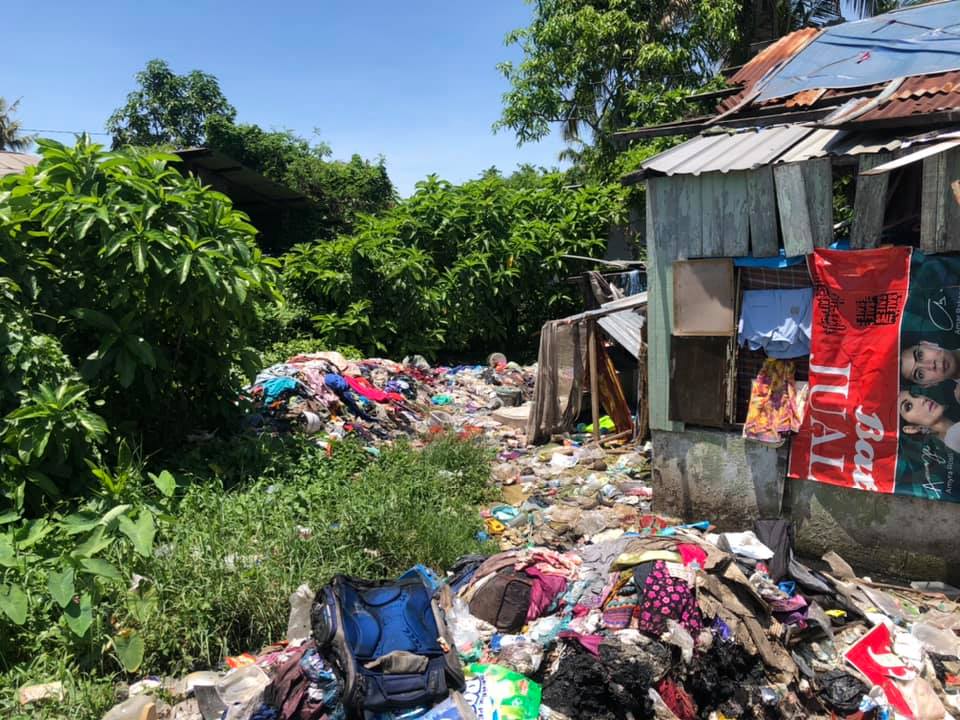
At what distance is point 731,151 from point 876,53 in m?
2.01

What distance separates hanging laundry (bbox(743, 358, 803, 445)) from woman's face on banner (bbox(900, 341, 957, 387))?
0.73 metres

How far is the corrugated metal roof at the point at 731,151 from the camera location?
16.9 feet

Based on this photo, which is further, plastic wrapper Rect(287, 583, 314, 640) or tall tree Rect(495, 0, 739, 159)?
tall tree Rect(495, 0, 739, 159)

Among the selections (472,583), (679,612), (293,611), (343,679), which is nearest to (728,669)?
(679,612)

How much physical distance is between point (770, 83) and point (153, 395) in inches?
232

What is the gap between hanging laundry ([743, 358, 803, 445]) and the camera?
516cm

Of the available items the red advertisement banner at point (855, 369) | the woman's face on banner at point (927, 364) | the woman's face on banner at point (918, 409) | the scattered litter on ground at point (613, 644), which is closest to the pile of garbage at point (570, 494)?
the scattered litter on ground at point (613, 644)

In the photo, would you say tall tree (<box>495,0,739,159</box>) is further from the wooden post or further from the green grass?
the green grass

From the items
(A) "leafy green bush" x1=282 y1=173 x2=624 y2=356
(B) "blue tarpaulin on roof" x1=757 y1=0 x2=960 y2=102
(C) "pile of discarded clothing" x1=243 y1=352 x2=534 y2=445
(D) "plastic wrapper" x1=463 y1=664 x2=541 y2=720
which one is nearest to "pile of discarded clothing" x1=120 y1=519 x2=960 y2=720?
(D) "plastic wrapper" x1=463 y1=664 x2=541 y2=720

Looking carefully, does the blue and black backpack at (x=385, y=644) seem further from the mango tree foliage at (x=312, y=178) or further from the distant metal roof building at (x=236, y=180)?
the mango tree foliage at (x=312, y=178)

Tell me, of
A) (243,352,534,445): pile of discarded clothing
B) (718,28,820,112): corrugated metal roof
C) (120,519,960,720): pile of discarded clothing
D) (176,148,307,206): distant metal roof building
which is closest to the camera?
(120,519,960,720): pile of discarded clothing

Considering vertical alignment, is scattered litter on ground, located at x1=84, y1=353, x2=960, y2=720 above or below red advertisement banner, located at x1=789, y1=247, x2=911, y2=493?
below

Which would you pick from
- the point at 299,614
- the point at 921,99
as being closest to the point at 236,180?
the point at 299,614

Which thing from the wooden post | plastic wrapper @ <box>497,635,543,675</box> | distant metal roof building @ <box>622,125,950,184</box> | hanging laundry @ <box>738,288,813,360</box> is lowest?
plastic wrapper @ <box>497,635,543,675</box>
